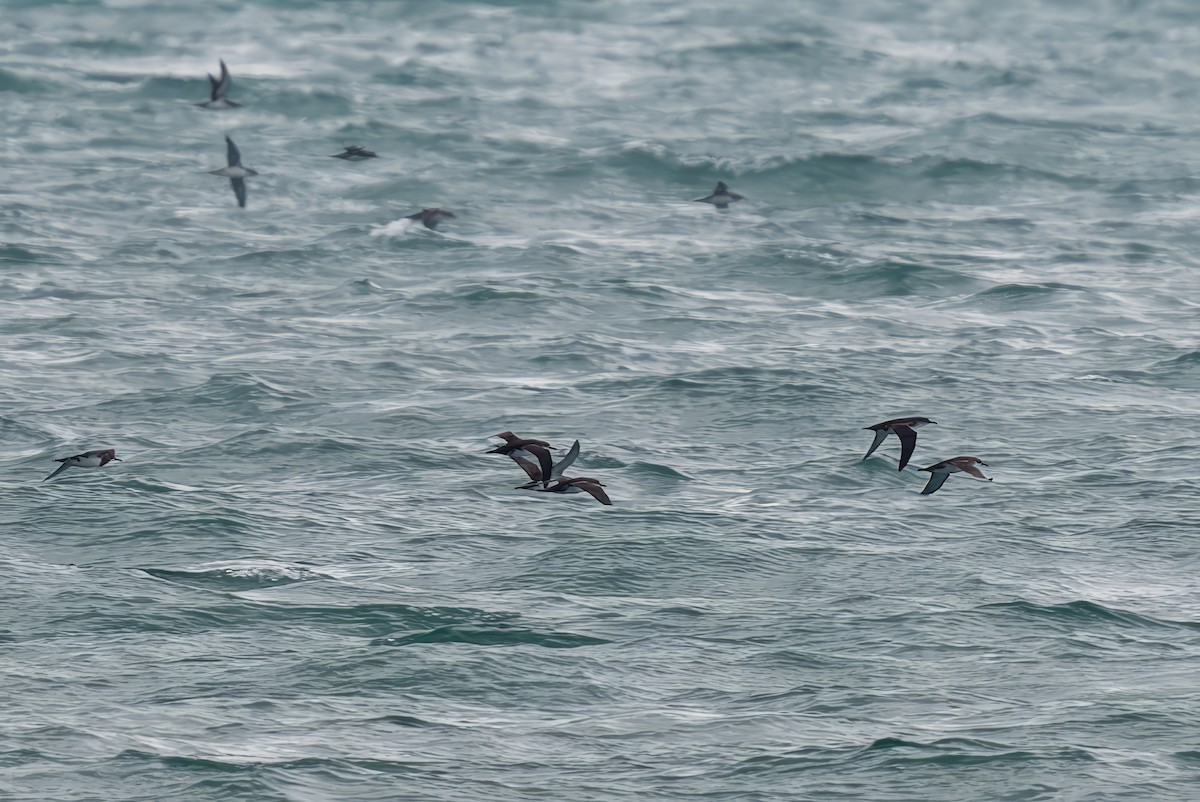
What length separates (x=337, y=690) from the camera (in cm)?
1861

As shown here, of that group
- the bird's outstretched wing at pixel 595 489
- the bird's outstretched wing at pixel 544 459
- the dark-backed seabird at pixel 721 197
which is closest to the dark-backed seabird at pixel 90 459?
the bird's outstretched wing at pixel 544 459

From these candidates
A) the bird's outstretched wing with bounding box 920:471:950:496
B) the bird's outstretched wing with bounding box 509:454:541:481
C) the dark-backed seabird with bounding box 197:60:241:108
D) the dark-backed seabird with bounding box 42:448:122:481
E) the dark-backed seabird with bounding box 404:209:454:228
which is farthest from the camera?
the dark-backed seabird with bounding box 404:209:454:228

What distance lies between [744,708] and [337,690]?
381cm

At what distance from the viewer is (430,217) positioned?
37125 millimetres

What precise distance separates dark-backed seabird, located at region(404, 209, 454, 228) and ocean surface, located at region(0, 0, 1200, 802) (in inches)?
17.3

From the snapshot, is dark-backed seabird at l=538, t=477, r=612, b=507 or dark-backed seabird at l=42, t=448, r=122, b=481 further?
dark-backed seabird at l=42, t=448, r=122, b=481

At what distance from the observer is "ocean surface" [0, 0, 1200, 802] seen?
1777 centimetres

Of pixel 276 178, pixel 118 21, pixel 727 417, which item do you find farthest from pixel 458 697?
pixel 118 21

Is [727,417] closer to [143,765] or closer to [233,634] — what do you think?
[233,634]

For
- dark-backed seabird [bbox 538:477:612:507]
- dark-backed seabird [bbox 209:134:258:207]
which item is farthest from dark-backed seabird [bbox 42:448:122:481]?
dark-backed seabird [bbox 209:134:258:207]

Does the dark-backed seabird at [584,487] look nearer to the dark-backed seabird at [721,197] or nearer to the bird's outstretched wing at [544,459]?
the bird's outstretched wing at [544,459]

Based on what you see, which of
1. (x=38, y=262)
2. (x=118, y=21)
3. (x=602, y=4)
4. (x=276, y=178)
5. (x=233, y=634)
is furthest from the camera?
(x=602, y=4)

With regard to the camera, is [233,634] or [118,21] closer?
[233,634]

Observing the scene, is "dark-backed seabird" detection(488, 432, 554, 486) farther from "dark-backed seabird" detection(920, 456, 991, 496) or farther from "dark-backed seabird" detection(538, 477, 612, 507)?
Answer: "dark-backed seabird" detection(920, 456, 991, 496)
